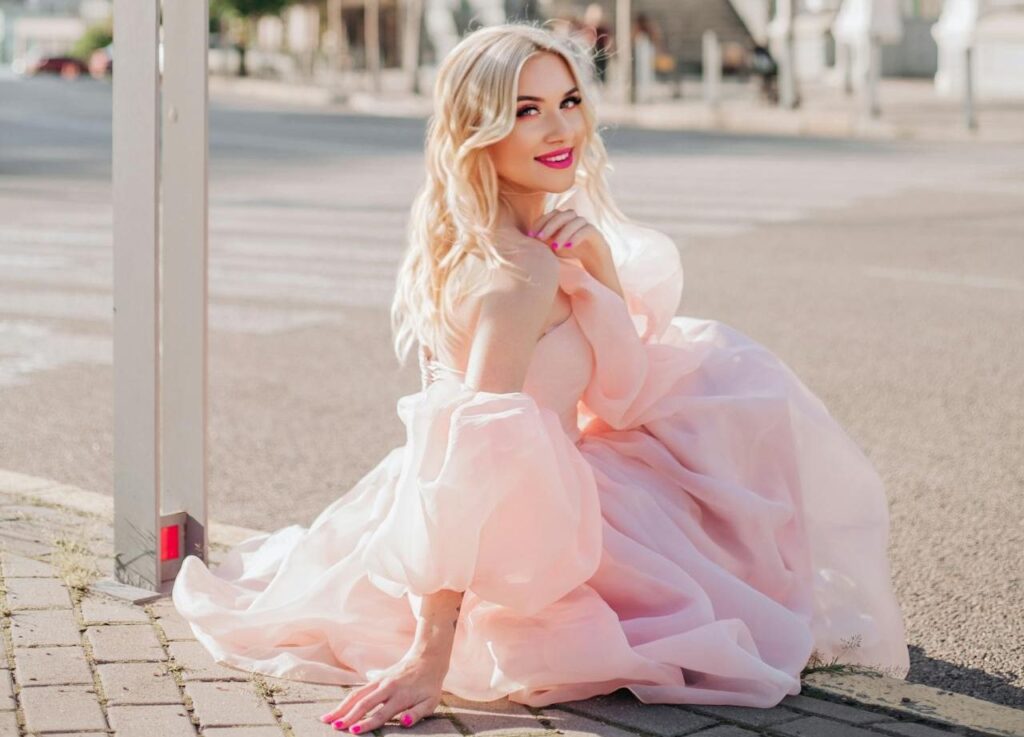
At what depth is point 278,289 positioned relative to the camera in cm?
985

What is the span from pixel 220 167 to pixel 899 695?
15.2 m

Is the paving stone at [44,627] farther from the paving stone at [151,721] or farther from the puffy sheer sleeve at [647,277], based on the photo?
the puffy sheer sleeve at [647,277]

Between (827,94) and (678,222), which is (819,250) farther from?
(827,94)

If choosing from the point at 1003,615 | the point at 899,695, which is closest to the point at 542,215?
the point at 899,695

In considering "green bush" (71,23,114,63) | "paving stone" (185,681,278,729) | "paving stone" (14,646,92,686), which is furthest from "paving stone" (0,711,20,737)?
"green bush" (71,23,114,63)

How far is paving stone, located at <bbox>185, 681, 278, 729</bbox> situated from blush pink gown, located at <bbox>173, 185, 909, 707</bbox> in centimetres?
12

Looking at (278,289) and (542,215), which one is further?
(278,289)

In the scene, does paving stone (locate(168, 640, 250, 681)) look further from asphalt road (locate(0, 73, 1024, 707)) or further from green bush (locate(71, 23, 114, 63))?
green bush (locate(71, 23, 114, 63))

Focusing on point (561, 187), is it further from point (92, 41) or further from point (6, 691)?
point (92, 41)

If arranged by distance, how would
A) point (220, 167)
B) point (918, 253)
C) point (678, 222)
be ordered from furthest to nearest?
point (220, 167) → point (678, 222) → point (918, 253)

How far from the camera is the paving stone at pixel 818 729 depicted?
10.7ft

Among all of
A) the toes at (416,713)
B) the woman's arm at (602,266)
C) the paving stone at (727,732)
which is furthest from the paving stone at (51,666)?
the woman's arm at (602,266)

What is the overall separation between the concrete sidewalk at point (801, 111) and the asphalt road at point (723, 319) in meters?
4.50

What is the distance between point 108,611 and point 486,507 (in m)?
1.12
